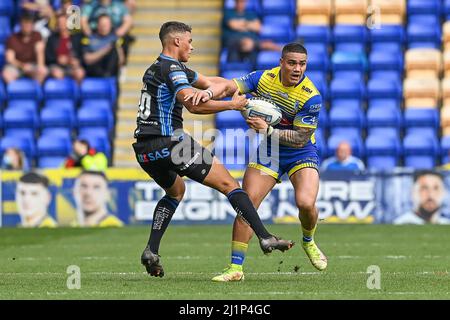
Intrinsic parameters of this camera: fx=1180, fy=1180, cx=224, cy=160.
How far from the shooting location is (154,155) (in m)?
10.6

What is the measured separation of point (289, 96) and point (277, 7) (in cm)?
1263

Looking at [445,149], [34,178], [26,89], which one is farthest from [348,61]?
[34,178]

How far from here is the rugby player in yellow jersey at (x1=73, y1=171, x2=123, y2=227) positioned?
19266mm

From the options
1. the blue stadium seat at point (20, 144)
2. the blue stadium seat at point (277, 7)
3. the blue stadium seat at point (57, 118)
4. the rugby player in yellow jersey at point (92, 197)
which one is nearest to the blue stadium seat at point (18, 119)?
the blue stadium seat at point (57, 118)

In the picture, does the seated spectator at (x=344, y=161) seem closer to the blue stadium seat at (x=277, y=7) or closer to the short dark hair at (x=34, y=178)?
the short dark hair at (x=34, y=178)

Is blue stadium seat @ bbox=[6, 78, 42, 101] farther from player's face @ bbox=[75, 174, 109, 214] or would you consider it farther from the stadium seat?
the stadium seat

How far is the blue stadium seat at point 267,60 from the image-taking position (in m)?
22.2

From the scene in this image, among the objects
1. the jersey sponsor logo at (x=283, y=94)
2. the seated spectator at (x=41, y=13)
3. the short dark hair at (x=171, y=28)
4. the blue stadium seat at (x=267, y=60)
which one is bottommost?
the jersey sponsor logo at (x=283, y=94)

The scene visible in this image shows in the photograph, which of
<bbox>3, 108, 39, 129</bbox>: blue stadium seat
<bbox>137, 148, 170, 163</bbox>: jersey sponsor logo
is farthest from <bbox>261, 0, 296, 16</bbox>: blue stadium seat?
<bbox>137, 148, 170, 163</bbox>: jersey sponsor logo

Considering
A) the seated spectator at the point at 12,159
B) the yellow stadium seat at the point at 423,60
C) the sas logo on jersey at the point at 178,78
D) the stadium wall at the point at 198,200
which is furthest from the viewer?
the yellow stadium seat at the point at 423,60

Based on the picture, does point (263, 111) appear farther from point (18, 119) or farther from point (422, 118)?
point (18, 119)

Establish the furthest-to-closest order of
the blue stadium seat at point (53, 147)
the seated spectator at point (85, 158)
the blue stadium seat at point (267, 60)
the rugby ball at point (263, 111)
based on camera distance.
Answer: the blue stadium seat at point (267, 60)
the blue stadium seat at point (53, 147)
the seated spectator at point (85, 158)
the rugby ball at point (263, 111)

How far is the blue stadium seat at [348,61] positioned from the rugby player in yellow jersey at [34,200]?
20.8 feet

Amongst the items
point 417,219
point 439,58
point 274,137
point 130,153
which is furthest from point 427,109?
point 274,137
